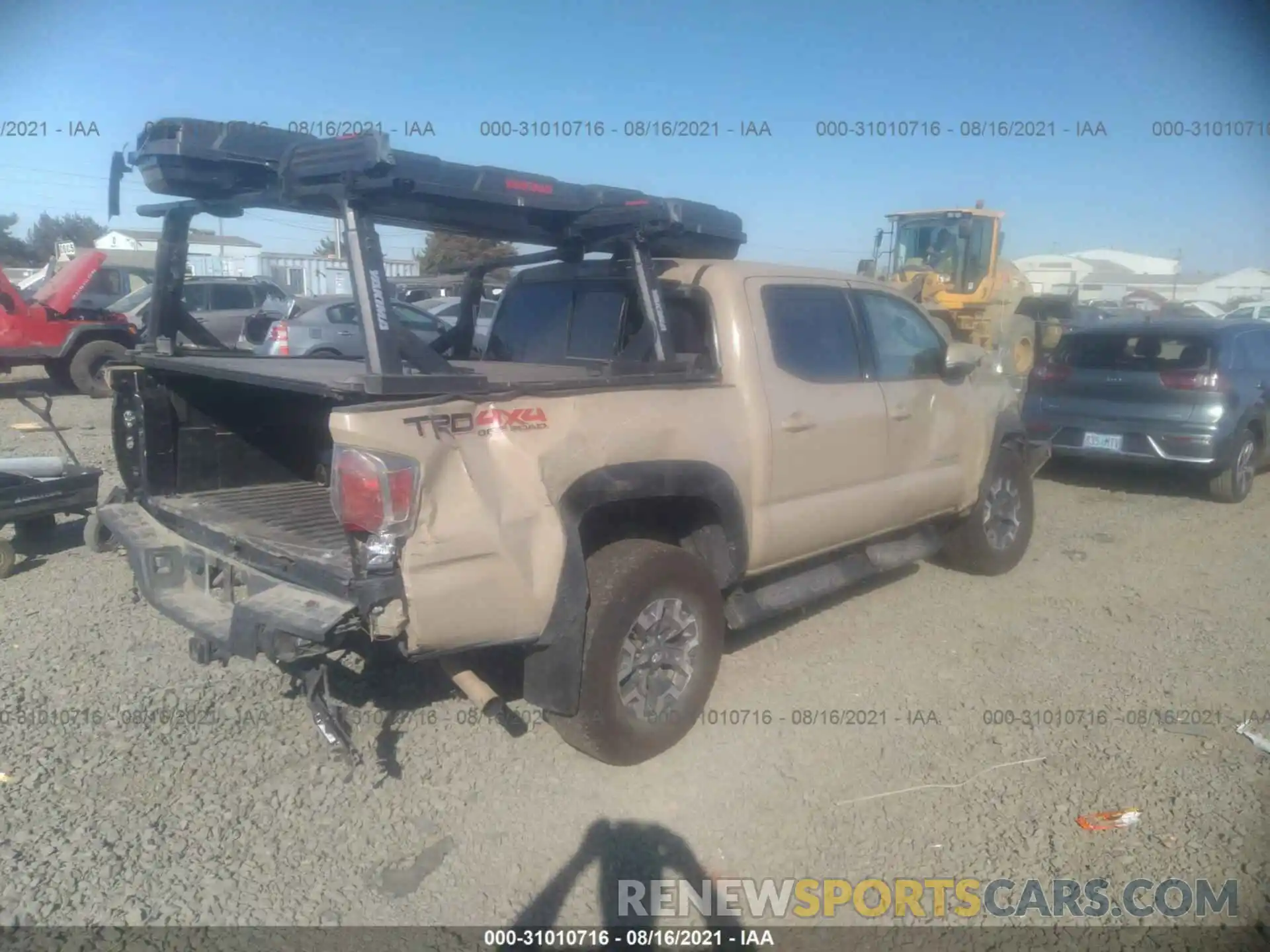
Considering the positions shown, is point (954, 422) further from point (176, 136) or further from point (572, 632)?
point (176, 136)

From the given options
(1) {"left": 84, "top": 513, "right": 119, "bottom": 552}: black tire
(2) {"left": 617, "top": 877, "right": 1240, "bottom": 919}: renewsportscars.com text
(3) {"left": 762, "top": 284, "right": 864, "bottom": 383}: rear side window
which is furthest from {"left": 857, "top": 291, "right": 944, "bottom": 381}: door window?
(1) {"left": 84, "top": 513, "right": 119, "bottom": 552}: black tire

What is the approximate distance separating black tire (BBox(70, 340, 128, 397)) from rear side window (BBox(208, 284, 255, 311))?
2587 millimetres

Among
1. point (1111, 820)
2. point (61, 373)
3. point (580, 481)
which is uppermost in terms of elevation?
point (580, 481)

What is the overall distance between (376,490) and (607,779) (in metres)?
1.56

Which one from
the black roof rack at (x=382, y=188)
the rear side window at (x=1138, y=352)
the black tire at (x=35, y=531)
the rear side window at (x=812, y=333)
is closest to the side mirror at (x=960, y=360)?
the rear side window at (x=812, y=333)

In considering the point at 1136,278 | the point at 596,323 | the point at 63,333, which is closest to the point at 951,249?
the point at 596,323

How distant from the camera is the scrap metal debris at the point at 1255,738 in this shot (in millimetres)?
3984

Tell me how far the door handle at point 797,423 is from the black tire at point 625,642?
2.57 ft

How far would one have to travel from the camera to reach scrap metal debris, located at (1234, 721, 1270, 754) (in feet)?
13.1

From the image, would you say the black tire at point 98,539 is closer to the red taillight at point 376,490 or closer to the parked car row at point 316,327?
the red taillight at point 376,490

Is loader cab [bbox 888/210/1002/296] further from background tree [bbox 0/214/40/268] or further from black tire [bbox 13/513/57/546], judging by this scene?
background tree [bbox 0/214/40/268]

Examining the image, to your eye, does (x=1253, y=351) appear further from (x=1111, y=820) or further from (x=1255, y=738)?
(x=1111, y=820)

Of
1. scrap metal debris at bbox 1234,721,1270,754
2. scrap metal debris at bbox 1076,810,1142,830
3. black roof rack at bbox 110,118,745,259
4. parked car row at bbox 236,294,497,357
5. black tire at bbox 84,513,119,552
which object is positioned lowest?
scrap metal debris at bbox 1076,810,1142,830

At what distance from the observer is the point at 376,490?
2949mm
